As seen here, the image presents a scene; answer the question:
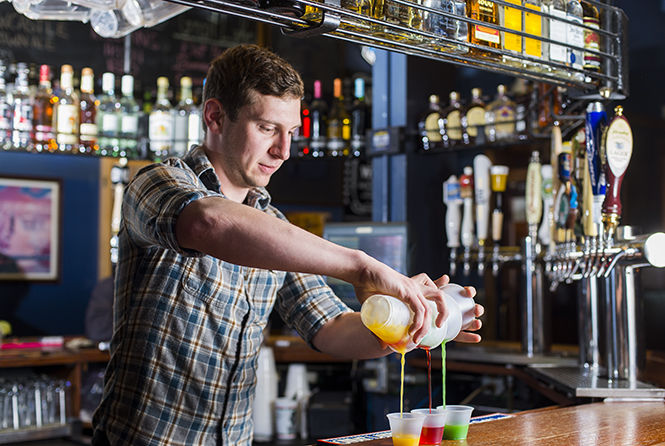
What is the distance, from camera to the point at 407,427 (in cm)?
120

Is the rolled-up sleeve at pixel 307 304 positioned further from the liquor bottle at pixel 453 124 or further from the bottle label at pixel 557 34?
the liquor bottle at pixel 453 124

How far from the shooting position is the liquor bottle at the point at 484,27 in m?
1.70

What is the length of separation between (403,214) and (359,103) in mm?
617

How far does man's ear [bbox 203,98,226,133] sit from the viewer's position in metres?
1.56

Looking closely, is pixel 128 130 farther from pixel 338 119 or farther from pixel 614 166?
pixel 614 166

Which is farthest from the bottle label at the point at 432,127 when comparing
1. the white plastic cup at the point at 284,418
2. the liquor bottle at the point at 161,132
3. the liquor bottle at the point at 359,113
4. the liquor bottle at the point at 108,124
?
the liquor bottle at the point at 108,124

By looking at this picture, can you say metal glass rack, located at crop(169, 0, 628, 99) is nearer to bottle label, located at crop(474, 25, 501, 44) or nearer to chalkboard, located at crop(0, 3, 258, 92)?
bottle label, located at crop(474, 25, 501, 44)

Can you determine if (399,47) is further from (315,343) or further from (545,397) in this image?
(545,397)

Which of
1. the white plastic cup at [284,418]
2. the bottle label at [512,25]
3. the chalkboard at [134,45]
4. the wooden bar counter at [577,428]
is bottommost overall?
the white plastic cup at [284,418]

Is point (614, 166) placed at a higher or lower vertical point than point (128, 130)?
lower

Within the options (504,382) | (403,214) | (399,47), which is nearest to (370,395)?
(504,382)

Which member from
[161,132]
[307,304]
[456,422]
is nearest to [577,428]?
[456,422]

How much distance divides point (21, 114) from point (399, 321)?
290 centimetres

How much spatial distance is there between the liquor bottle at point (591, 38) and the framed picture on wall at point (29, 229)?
4.18 m
